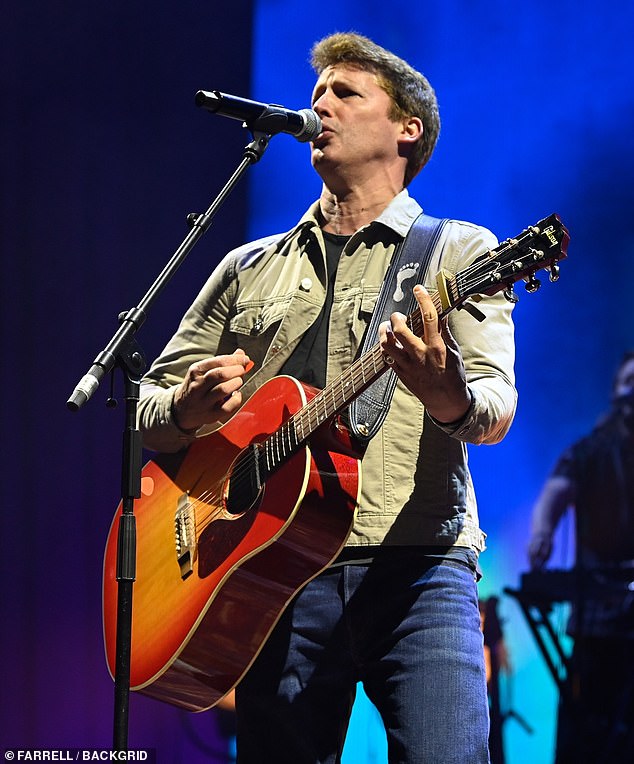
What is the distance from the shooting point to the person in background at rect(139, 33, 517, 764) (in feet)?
6.38

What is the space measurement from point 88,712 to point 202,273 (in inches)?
66.0

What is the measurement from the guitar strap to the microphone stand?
1.47ft

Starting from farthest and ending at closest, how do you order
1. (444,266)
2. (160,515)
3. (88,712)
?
(88,712), (160,515), (444,266)

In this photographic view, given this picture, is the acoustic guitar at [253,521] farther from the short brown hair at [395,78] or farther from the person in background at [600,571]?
the person in background at [600,571]

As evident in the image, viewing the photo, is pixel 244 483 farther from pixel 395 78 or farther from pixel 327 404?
pixel 395 78

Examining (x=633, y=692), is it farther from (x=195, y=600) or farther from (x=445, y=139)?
(x=445, y=139)

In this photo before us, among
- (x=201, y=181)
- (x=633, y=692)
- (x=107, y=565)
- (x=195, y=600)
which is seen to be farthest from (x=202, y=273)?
(x=633, y=692)

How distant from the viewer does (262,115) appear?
2.20m

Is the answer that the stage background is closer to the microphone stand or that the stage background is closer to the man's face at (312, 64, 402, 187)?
the man's face at (312, 64, 402, 187)

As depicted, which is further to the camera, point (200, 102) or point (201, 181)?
point (201, 181)

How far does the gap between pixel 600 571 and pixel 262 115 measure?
2048 millimetres

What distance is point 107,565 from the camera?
2549 mm

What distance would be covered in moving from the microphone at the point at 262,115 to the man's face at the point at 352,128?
0.26 meters

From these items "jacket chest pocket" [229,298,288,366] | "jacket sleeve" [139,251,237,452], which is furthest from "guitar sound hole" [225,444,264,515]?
"jacket sleeve" [139,251,237,452]
